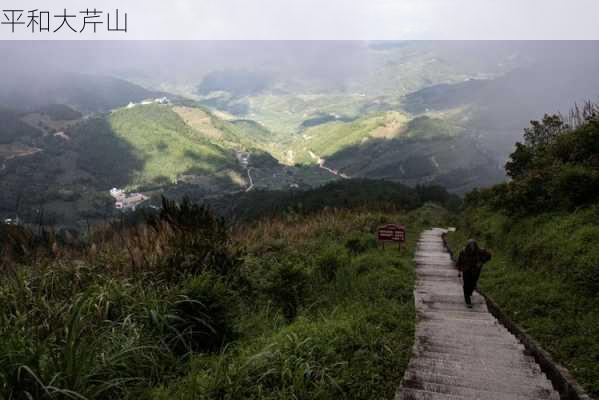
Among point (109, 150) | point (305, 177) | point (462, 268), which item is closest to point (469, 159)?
point (305, 177)

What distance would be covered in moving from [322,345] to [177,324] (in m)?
1.69

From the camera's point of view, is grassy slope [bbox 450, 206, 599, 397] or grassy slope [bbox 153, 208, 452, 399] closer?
grassy slope [bbox 153, 208, 452, 399]

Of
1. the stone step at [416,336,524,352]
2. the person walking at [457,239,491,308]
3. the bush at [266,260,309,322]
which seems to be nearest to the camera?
the stone step at [416,336,524,352]

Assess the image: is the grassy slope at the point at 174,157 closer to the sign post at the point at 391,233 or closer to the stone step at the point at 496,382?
the sign post at the point at 391,233

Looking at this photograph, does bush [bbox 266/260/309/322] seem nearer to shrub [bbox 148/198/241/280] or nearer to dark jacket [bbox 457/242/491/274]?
shrub [bbox 148/198/241/280]

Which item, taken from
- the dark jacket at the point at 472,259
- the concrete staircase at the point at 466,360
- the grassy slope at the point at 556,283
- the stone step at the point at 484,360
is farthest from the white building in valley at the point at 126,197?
the stone step at the point at 484,360

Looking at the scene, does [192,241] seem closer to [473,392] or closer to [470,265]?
[473,392]

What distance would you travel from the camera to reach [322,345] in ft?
15.4

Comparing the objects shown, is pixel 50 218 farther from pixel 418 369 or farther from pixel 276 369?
pixel 418 369

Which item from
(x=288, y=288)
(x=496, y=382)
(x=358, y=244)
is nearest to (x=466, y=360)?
(x=496, y=382)

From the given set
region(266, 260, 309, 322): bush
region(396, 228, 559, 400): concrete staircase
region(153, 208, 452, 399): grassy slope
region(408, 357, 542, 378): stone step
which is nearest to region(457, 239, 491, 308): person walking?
region(396, 228, 559, 400): concrete staircase

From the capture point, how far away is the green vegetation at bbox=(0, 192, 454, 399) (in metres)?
3.54

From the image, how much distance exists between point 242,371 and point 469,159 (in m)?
203

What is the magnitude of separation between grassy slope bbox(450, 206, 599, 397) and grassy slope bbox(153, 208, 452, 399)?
1849 millimetres
